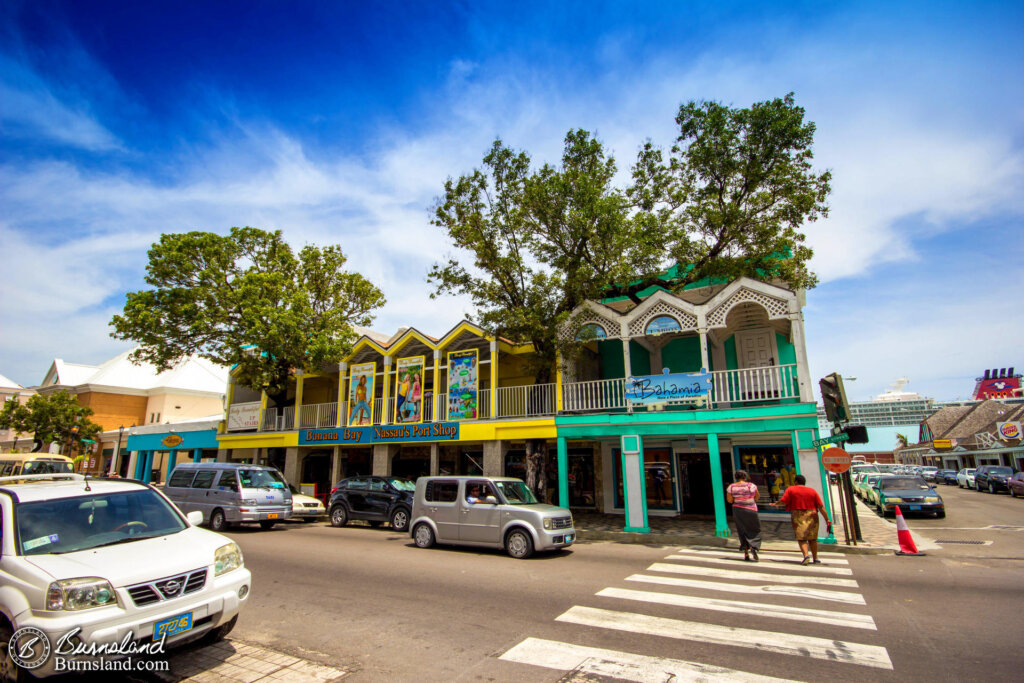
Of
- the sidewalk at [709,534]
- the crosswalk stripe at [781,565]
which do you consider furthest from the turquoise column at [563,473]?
the crosswalk stripe at [781,565]

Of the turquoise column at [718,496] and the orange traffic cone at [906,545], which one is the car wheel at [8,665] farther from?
the orange traffic cone at [906,545]

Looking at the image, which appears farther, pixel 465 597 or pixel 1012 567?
pixel 1012 567

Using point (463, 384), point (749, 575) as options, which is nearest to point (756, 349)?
point (749, 575)

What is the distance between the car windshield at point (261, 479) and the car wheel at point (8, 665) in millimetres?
12105

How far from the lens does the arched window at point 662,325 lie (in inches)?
632

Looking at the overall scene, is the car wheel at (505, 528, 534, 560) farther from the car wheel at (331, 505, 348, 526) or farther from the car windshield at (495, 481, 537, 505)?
the car wheel at (331, 505, 348, 526)

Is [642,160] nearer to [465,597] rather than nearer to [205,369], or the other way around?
[465,597]

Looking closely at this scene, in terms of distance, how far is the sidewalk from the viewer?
12.8 metres

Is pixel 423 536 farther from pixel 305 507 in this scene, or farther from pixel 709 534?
pixel 709 534

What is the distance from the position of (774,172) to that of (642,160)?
3.99 meters

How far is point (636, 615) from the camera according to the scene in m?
6.80

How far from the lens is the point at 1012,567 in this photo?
10359 millimetres

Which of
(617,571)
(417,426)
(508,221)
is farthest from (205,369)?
(617,571)

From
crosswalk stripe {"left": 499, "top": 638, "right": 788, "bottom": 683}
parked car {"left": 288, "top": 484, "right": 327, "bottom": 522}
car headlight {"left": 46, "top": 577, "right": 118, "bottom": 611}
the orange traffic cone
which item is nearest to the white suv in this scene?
car headlight {"left": 46, "top": 577, "right": 118, "bottom": 611}
